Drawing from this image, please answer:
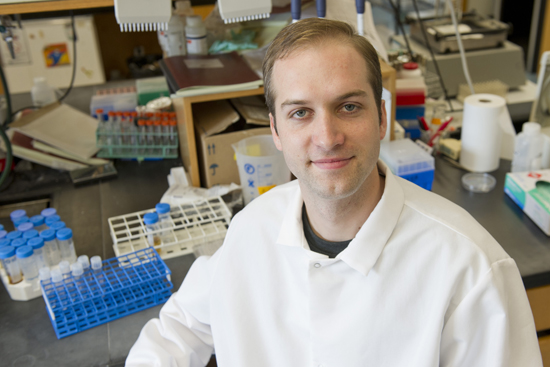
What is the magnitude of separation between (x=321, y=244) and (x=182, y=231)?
593mm

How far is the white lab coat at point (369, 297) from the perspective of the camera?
0.91 meters

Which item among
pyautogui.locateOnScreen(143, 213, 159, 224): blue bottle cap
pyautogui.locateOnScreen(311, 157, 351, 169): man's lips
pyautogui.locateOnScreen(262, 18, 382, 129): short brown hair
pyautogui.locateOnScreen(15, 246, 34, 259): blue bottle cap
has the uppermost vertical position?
pyautogui.locateOnScreen(262, 18, 382, 129): short brown hair

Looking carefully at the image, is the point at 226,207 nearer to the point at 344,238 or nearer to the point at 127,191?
the point at 127,191

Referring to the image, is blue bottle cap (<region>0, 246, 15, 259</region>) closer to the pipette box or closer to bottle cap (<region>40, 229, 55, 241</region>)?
bottle cap (<region>40, 229, 55, 241</region>)

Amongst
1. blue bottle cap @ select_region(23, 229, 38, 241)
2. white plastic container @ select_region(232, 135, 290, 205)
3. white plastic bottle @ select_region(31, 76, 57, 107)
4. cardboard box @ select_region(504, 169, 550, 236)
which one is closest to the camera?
blue bottle cap @ select_region(23, 229, 38, 241)

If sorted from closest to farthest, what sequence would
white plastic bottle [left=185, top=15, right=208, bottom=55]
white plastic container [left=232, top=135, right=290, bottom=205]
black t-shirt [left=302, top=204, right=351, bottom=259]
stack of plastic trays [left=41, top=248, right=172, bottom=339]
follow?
black t-shirt [left=302, top=204, right=351, bottom=259] → stack of plastic trays [left=41, top=248, right=172, bottom=339] → white plastic container [left=232, top=135, right=290, bottom=205] → white plastic bottle [left=185, top=15, right=208, bottom=55]

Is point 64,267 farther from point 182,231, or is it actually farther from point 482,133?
point 482,133

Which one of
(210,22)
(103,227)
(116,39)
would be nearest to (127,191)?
(103,227)

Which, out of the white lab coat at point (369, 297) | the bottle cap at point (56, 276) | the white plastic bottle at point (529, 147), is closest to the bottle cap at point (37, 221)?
the bottle cap at point (56, 276)

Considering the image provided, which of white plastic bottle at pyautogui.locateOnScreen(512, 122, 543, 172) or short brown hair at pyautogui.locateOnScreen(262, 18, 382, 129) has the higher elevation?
short brown hair at pyautogui.locateOnScreen(262, 18, 382, 129)

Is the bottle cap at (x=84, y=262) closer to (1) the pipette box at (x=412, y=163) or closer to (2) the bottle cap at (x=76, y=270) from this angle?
(2) the bottle cap at (x=76, y=270)

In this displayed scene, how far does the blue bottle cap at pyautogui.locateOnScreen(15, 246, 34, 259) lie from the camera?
4.13 ft

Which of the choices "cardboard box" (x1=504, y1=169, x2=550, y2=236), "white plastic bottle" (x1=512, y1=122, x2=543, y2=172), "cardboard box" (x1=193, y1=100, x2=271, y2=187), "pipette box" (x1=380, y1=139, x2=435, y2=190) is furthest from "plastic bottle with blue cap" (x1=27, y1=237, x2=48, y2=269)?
"white plastic bottle" (x1=512, y1=122, x2=543, y2=172)

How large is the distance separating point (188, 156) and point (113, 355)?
77cm
